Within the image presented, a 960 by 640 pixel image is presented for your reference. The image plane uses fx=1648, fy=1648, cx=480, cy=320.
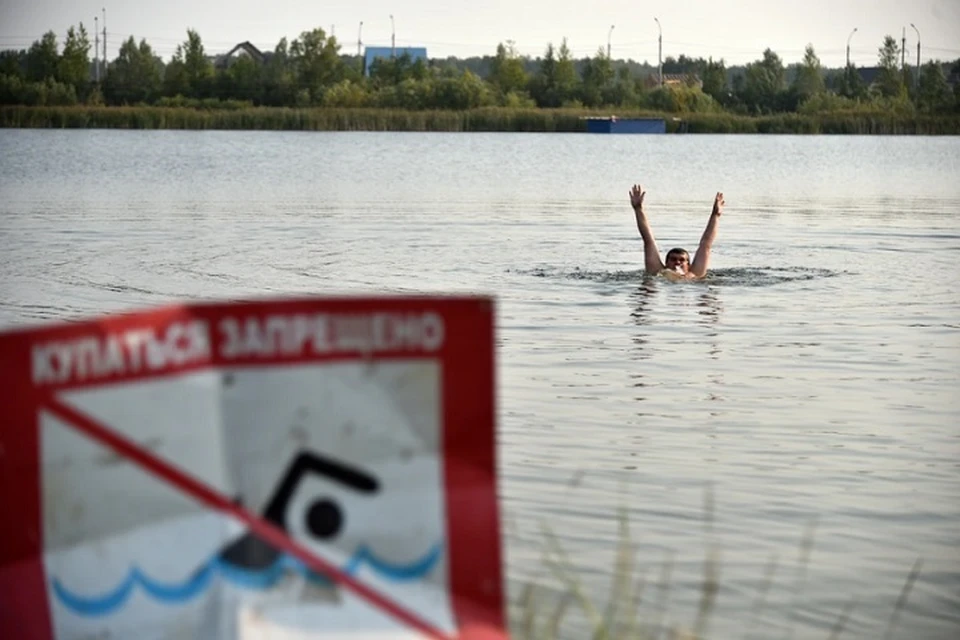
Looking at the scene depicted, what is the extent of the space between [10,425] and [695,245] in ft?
73.7

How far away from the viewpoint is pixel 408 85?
10400 cm

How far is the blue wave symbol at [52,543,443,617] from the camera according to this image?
2.18 m

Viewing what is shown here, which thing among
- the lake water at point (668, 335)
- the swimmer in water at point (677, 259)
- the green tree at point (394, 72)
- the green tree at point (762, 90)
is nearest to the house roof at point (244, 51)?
the green tree at point (394, 72)

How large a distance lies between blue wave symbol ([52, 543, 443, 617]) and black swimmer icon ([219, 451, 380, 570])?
0.04 ft

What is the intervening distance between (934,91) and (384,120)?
39689 mm

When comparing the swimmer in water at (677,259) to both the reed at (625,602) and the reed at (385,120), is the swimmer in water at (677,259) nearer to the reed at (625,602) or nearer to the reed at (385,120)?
the reed at (625,602)

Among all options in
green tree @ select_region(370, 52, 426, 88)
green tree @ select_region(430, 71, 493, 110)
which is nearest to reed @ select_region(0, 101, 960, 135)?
green tree @ select_region(430, 71, 493, 110)

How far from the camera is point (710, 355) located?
41.6 ft

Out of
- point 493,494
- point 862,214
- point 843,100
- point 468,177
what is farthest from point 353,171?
point 843,100

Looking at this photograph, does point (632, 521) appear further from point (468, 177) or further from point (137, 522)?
point (468, 177)

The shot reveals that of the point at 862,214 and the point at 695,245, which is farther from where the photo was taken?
the point at 862,214

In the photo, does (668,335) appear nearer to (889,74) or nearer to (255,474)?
(255,474)

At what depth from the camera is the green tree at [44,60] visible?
10481cm

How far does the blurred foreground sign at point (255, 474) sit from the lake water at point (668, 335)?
5.97 ft
